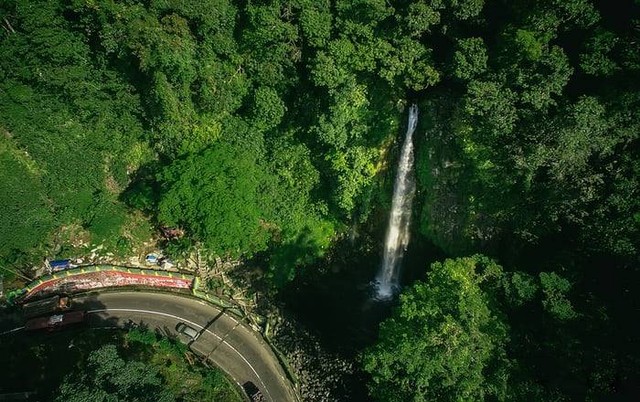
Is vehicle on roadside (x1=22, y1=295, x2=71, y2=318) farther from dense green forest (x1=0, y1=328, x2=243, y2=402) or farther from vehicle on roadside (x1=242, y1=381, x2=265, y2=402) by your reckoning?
vehicle on roadside (x1=242, y1=381, x2=265, y2=402)

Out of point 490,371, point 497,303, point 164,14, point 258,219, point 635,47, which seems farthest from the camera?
point 258,219

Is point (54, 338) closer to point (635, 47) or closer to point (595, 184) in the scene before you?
point (595, 184)

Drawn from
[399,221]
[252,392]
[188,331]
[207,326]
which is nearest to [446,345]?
[399,221]

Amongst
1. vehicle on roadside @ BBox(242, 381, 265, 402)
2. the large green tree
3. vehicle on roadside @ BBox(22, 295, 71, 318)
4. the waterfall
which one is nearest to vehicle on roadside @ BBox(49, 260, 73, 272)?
vehicle on roadside @ BBox(22, 295, 71, 318)

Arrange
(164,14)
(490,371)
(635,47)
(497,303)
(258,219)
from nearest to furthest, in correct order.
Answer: (635,47) → (490,371) → (497,303) → (164,14) → (258,219)

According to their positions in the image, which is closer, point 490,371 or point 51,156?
point 490,371

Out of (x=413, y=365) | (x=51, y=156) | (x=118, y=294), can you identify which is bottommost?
(x=413, y=365)

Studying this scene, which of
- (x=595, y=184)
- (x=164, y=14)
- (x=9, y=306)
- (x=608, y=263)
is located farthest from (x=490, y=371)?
(x=9, y=306)

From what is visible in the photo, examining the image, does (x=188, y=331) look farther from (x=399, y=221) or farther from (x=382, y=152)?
(x=382, y=152)
